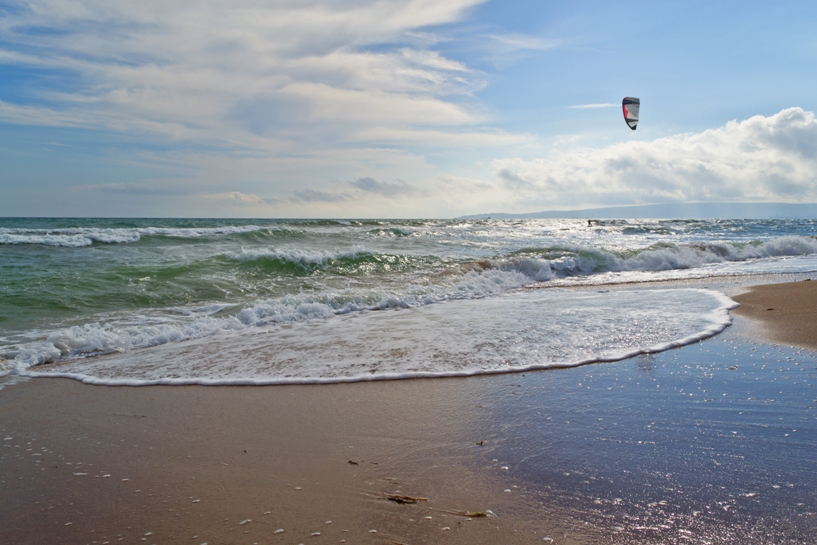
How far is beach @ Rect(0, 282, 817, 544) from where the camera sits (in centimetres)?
209

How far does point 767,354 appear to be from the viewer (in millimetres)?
4477

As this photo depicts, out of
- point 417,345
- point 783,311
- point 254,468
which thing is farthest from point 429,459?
point 783,311

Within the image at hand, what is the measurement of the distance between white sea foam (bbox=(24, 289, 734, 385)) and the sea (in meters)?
0.02

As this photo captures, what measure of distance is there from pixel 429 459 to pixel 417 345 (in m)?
2.63

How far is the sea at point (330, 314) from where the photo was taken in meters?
4.79

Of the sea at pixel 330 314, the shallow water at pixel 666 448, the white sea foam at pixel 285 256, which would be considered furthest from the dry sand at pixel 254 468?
the white sea foam at pixel 285 256

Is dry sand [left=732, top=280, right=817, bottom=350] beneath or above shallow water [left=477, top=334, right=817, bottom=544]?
above

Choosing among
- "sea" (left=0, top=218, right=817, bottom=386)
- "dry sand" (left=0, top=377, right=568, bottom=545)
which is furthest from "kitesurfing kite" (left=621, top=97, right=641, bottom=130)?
"dry sand" (left=0, top=377, right=568, bottom=545)

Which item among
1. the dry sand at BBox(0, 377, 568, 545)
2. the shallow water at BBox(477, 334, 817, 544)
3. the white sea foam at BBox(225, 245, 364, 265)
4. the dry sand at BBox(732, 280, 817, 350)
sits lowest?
the dry sand at BBox(0, 377, 568, 545)

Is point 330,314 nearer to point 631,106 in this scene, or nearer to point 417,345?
point 417,345

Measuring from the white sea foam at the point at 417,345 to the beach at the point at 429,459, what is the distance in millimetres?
328

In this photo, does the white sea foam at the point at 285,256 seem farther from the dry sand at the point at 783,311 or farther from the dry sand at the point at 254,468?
the dry sand at the point at 783,311

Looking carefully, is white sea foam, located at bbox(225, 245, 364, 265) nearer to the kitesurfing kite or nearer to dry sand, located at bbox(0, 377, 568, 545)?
the kitesurfing kite

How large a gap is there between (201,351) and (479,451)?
12.6 ft
